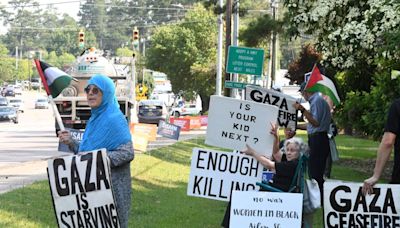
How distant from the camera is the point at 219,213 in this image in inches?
461

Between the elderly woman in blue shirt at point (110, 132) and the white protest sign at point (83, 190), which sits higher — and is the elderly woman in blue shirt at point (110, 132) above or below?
above

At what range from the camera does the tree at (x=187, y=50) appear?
62.5 m

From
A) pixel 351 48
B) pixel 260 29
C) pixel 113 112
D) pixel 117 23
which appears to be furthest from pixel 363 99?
pixel 117 23

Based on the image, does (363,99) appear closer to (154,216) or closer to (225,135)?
(154,216)

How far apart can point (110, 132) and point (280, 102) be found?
3.33 metres

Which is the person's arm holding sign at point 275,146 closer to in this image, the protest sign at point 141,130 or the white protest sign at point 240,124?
the white protest sign at point 240,124

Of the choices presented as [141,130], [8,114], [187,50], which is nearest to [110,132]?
[141,130]

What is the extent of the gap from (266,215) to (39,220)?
12.3 feet

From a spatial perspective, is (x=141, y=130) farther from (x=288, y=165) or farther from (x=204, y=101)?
(x=204, y=101)

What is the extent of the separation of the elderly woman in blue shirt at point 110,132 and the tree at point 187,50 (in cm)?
5368

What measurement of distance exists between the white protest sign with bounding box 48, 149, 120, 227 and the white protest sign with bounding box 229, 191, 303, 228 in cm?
156

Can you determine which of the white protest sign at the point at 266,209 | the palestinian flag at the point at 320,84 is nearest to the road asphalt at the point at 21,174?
the palestinian flag at the point at 320,84

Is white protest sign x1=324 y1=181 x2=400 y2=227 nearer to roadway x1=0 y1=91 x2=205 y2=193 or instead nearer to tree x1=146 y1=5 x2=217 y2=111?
roadway x1=0 y1=91 x2=205 y2=193

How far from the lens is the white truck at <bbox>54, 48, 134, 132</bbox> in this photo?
26.8 meters
